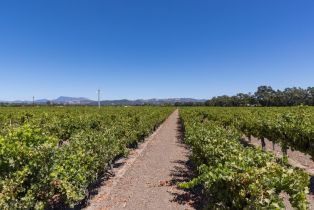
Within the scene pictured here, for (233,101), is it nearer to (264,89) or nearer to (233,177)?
(264,89)

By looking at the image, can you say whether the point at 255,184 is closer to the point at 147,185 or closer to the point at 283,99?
the point at 147,185

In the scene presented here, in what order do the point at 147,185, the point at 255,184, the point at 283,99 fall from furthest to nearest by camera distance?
the point at 283,99 → the point at 147,185 → the point at 255,184

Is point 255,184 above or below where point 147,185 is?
above

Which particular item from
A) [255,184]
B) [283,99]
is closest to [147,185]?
[255,184]

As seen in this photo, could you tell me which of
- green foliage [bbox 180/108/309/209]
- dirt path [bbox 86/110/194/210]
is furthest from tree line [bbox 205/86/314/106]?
green foliage [bbox 180/108/309/209]

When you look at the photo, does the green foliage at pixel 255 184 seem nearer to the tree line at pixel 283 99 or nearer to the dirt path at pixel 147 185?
the dirt path at pixel 147 185

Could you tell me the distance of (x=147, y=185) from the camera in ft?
38.0

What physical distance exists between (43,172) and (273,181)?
469 centimetres

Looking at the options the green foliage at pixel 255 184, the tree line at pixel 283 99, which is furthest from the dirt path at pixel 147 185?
the tree line at pixel 283 99

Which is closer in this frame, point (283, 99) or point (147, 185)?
point (147, 185)

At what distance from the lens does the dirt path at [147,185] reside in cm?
953

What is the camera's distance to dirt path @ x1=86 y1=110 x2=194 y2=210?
9.53 m

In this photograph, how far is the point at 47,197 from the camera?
7.05 m

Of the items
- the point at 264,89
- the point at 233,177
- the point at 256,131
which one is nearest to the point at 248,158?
the point at 233,177
